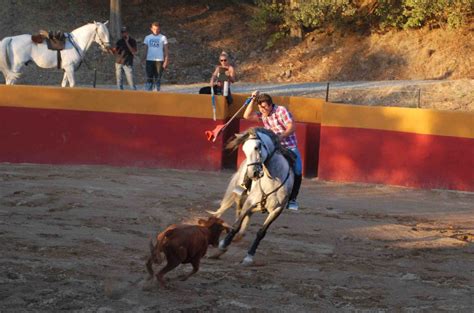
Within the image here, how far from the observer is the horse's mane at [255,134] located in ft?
33.2

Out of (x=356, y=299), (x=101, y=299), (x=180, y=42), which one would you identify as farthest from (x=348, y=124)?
(x=180, y=42)

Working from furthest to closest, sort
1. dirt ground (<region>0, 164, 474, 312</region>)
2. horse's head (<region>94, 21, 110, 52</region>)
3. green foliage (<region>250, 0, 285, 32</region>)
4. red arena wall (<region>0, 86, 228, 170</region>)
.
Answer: green foliage (<region>250, 0, 285, 32</region>) → horse's head (<region>94, 21, 110, 52</region>) → red arena wall (<region>0, 86, 228, 170</region>) → dirt ground (<region>0, 164, 474, 312</region>)

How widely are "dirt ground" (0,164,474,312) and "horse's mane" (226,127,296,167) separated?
1.13m

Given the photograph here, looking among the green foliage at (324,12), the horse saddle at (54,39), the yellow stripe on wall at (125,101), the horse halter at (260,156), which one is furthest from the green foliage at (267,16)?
the horse halter at (260,156)

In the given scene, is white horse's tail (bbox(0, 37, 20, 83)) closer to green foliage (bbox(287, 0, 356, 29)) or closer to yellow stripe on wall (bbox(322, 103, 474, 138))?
yellow stripe on wall (bbox(322, 103, 474, 138))

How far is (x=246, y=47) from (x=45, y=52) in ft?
29.8

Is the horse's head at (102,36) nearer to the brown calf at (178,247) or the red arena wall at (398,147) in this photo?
the red arena wall at (398,147)

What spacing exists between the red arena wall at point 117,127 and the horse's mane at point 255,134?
20.1ft

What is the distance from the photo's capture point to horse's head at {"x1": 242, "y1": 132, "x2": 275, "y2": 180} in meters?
9.81

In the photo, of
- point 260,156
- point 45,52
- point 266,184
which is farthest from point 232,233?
point 45,52

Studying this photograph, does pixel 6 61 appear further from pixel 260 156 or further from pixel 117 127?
pixel 260 156

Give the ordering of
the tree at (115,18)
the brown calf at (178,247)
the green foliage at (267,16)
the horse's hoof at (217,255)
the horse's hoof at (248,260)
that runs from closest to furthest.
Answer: the brown calf at (178,247), the horse's hoof at (248,260), the horse's hoof at (217,255), the green foliage at (267,16), the tree at (115,18)

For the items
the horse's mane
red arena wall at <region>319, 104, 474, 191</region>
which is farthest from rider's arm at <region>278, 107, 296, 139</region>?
red arena wall at <region>319, 104, 474, 191</region>

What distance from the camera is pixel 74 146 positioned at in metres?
16.8
